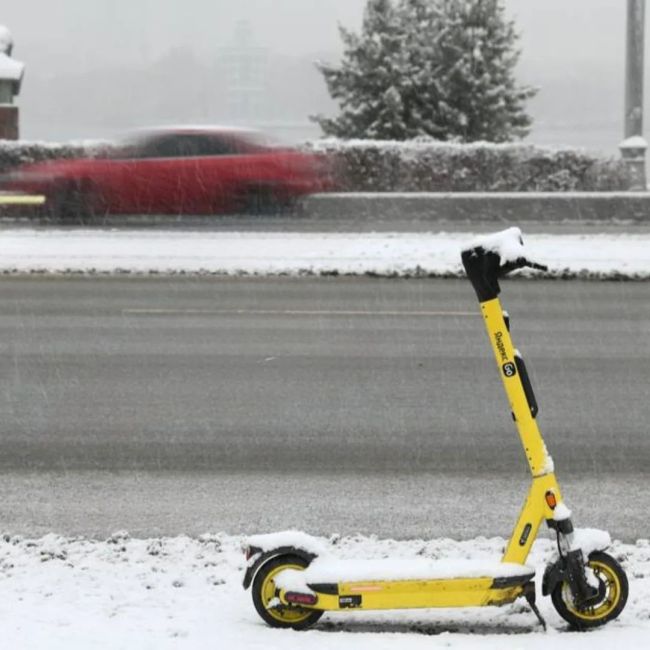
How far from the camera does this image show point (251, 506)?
239 inches

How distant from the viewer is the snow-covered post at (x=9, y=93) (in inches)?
1282

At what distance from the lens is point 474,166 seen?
1026 inches

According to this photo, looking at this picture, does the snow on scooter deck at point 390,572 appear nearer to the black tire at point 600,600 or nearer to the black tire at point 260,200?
the black tire at point 600,600

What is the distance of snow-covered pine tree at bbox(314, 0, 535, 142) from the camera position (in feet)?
130

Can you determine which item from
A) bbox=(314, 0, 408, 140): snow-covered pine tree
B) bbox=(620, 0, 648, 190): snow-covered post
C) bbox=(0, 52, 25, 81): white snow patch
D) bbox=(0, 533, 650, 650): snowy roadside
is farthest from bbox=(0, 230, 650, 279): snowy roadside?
bbox=(314, 0, 408, 140): snow-covered pine tree

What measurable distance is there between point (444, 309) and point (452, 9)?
1200 inches

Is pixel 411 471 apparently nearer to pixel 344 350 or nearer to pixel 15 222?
pixel 344 350

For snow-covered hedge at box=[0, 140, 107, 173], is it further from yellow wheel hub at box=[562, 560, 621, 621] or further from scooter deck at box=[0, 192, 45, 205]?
yellow wheel hub at box=[562, 560, 621, 621]

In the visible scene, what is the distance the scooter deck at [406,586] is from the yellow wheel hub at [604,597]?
15cm

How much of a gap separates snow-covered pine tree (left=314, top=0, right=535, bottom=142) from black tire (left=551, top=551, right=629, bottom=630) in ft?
116

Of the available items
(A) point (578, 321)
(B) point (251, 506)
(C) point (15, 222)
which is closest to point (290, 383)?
(B) point (251, 506)

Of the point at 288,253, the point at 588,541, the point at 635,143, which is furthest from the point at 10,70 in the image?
the point at 588,541

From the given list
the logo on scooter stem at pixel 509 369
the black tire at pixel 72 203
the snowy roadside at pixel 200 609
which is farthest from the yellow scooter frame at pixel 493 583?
the black tire at pixel 72 203

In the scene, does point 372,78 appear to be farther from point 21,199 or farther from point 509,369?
point 509,369
